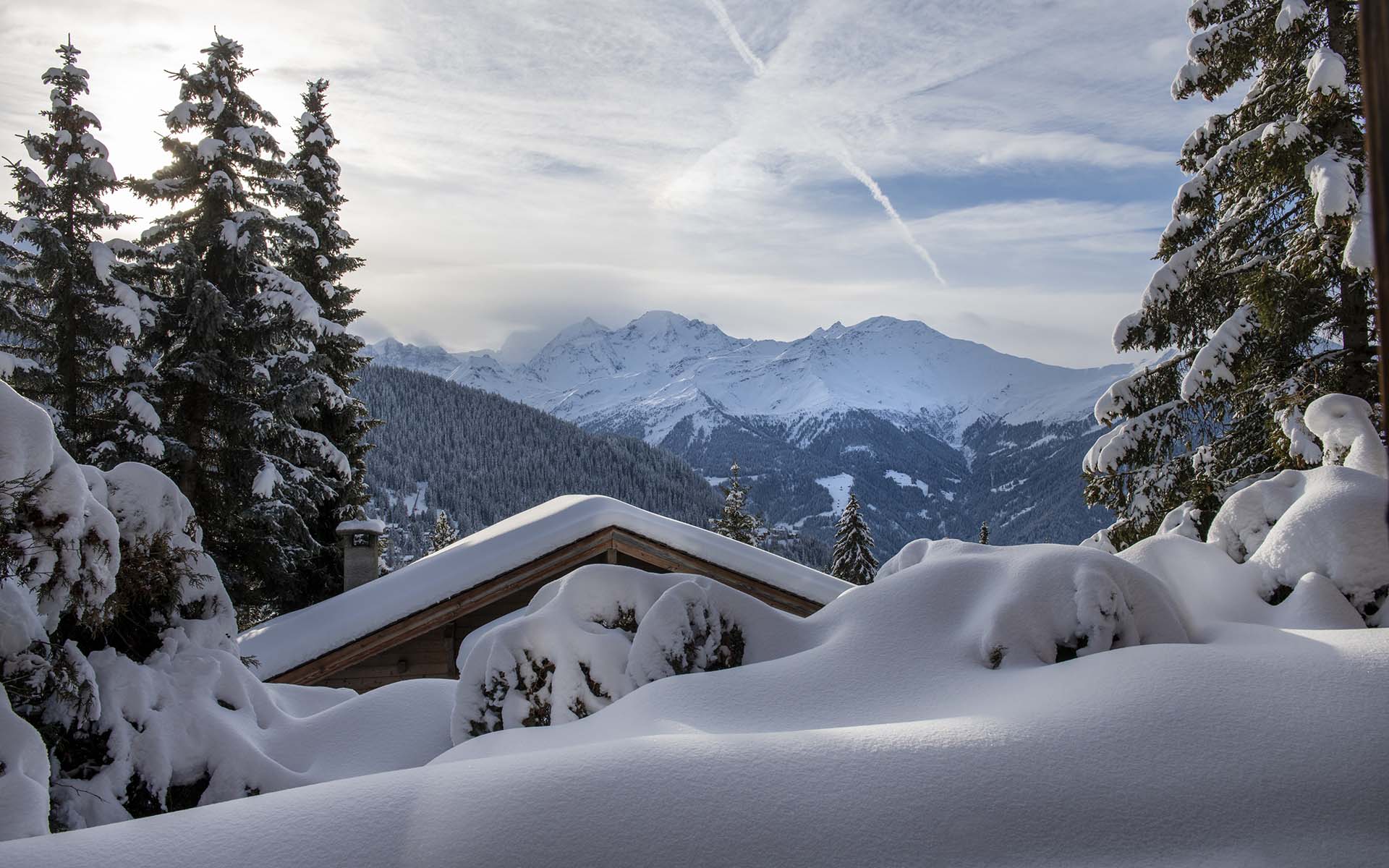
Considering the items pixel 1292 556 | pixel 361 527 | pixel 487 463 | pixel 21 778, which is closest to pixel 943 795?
pixel 21 778

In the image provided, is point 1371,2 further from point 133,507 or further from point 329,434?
point 329,434

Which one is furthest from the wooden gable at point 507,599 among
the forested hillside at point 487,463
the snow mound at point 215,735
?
the forested hillside at point 487,463

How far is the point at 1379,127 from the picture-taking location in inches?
36.6

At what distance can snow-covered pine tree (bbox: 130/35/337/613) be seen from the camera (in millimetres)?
16045

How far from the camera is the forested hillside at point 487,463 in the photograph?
5256 inches

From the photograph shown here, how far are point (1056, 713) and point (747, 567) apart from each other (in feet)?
28.2

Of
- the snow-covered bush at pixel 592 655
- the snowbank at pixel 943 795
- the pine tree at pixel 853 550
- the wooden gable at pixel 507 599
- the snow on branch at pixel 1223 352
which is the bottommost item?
the pine tree at pixel 853 550

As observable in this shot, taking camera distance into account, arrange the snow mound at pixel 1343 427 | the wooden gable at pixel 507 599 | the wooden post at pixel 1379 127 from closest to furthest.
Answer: the wooden post at pixel 1379 127, the snow mound at pixel 1343 427, the wooden gable at pixel 507 599

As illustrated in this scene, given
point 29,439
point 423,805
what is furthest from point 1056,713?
point 29,439

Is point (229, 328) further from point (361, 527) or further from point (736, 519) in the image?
point (736, 519)

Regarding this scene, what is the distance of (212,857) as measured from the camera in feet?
8.29

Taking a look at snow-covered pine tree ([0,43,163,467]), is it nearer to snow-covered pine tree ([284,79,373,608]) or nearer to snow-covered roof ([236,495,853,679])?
snow-covered pine tree ([284,79,373,608])

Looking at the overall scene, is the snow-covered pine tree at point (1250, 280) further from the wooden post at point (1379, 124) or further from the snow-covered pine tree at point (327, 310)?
the snow-covered pine tree at point (327, 310)

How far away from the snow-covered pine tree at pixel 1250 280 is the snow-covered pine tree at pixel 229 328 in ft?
48.7
